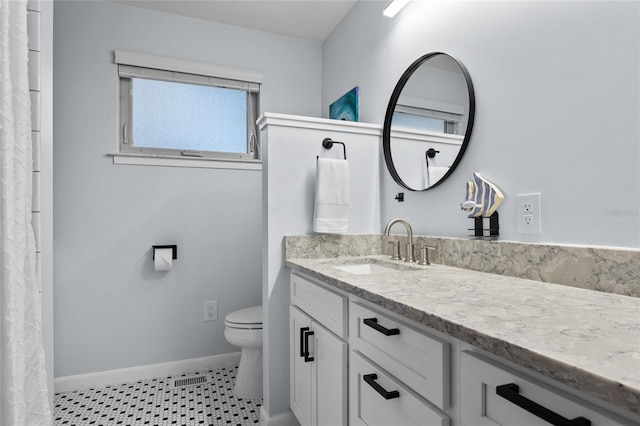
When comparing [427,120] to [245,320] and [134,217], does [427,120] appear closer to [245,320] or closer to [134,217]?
[245,320]

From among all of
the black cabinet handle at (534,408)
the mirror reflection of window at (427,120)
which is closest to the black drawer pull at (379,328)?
the black cabinet handle at (534,408)

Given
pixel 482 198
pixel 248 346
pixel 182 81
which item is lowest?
pixel 248 346

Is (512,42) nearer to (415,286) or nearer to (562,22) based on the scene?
(562,22)

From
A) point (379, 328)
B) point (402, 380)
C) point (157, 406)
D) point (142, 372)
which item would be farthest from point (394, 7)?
point (142, 372)

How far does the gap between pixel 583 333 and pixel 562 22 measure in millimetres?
978

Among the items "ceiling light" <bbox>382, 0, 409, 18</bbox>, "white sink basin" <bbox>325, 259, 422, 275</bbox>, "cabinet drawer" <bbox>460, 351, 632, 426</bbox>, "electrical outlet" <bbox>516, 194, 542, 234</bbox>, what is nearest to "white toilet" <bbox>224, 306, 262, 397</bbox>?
"white sink basin" <bbox>325, 259, 422, 275</bbox>

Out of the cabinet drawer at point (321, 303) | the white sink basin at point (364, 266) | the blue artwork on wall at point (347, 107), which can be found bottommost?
the cabinet drawer at point (321, 303)

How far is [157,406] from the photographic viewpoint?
6.64 feet

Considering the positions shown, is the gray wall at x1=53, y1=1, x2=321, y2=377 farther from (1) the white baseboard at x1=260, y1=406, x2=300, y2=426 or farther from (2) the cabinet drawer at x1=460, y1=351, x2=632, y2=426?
(2) the cabinet drawer at x1=460, y1=351, x2=632, y2=426

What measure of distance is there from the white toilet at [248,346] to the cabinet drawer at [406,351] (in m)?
1.09

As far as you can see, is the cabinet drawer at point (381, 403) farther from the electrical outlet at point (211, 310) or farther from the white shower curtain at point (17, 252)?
the electrical outlet at point (211, 310)

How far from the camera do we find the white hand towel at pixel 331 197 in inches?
70.2

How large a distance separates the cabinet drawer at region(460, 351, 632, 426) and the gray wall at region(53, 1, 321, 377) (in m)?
2.09

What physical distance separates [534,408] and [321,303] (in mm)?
863
